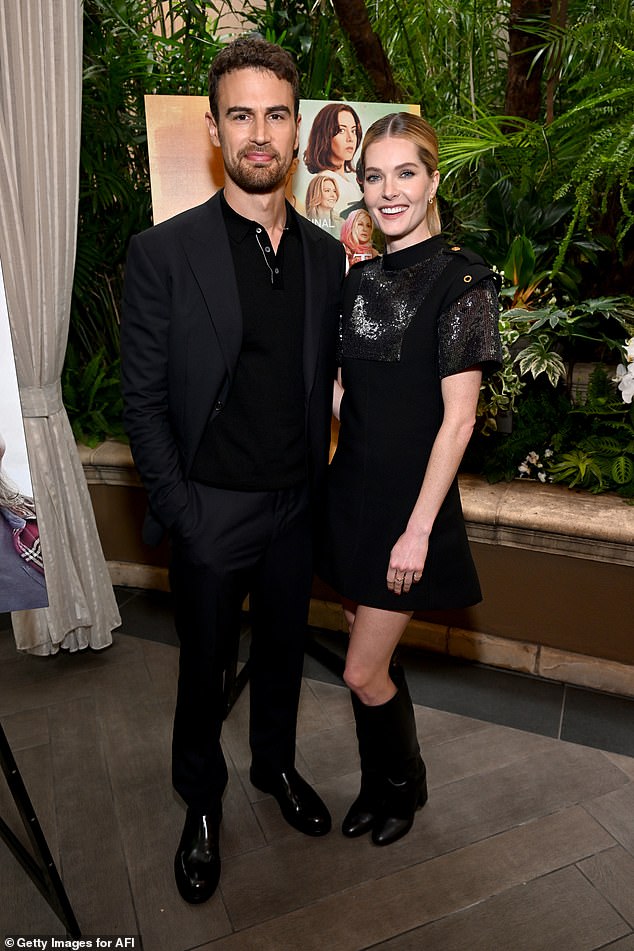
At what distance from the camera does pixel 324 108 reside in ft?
7.82

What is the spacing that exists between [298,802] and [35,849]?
0.72 metres

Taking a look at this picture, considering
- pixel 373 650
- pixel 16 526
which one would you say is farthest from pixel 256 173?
pixel 373 650

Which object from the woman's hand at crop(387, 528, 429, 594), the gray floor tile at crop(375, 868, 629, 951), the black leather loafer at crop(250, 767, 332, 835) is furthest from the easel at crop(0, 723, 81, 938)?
the woman's hand at crop(387, 528, 429, 594)

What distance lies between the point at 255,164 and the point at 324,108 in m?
0.88

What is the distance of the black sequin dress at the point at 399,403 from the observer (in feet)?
5.26

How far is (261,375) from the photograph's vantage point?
1.76 m

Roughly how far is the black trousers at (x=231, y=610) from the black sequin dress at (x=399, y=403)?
13 cm

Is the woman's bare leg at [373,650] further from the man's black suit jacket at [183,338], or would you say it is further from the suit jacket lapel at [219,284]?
the suit jacket lapel at [219,284]

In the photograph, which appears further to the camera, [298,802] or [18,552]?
[298,802]

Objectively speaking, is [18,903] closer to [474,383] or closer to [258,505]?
[258,505]

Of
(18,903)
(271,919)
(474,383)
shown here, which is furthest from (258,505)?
(18,903)

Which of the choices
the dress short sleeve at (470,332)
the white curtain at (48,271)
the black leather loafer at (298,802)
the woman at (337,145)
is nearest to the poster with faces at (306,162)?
the woman at (337,145)

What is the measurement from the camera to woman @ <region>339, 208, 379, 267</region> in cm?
249

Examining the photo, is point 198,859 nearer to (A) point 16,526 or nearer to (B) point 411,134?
(A) point 16,526
